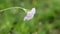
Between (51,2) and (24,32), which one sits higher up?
(51,2)

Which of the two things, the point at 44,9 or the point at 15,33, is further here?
the point at 44,9

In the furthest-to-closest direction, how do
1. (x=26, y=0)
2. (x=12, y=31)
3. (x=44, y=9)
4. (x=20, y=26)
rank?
(x=26, y=0) → (x=44, y=9) → (x=20, y=26) → (x=12, y=31)

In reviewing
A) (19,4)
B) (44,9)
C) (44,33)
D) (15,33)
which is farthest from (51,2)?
(15,33)

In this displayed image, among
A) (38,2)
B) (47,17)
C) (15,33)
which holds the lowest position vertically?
(15,33)

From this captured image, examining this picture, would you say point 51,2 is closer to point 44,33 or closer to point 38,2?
point 38,2

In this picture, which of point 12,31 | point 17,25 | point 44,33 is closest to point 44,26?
point 44,33

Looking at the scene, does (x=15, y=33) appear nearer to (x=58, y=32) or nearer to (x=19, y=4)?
(x=58, y=32)

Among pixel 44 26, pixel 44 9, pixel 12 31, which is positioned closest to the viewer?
pixel 12 31
